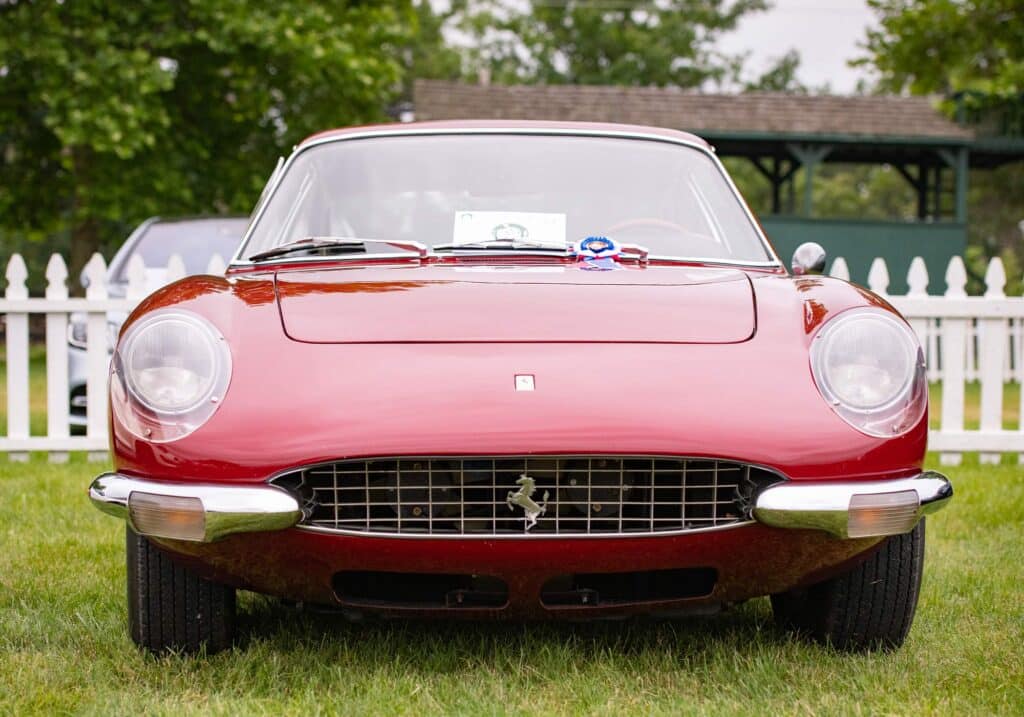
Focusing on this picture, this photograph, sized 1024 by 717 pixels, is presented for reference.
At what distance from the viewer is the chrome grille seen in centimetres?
224

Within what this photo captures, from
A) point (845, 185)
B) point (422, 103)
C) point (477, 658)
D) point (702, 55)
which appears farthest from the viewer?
point (845, 185)

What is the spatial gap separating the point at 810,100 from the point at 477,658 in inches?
797

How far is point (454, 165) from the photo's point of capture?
11.1 ft

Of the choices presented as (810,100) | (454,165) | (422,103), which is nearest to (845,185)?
(810,100)

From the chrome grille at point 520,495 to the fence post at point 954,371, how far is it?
442 cm

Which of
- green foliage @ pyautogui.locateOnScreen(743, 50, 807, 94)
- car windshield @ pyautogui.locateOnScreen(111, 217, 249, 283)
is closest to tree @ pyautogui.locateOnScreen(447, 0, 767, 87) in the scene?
green foliage @ pyautogui.locateOnScreen(743, 50, 807, 94)

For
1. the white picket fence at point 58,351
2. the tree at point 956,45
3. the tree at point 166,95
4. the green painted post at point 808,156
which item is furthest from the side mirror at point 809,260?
the green painted post at point 808,156

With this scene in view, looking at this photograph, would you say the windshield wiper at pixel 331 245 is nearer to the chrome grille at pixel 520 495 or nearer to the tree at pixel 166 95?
the chrome grille at pixel 520 495

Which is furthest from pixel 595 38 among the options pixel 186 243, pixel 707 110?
pixel 186 243

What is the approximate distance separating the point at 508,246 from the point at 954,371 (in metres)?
4.13

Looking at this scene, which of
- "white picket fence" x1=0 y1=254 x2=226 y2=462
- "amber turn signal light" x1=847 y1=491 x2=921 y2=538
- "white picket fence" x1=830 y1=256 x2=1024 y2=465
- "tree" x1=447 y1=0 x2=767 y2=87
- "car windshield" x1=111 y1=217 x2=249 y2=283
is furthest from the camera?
"tree" x1=447 y1=0 x2=767 y2=87

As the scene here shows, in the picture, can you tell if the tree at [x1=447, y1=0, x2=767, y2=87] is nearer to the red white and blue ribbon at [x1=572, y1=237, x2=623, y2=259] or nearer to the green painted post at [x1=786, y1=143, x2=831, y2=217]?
the green painted post at [x1=786, y1=143, x2=831, y2=217]

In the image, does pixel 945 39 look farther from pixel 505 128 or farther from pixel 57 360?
pixel 505 128

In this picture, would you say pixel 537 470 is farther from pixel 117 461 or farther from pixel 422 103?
pixel 422 103
